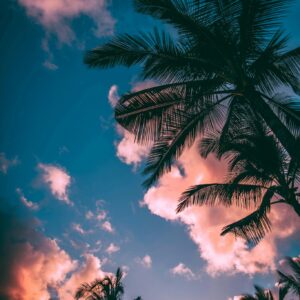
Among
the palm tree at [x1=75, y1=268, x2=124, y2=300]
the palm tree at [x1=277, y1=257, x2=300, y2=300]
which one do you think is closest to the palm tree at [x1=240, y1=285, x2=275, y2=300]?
the palm tree at [x1=277, y1=257, x2=300, y2=300]

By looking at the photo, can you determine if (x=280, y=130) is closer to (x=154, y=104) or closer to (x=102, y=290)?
(x=154, y=104)

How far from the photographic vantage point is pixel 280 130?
391 cm

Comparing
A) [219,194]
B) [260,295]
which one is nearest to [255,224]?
[219,194]

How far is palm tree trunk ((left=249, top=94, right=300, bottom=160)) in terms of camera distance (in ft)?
12.2

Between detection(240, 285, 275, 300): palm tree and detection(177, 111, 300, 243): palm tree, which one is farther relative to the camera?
detection(240, 285, 275, 300): palm tree

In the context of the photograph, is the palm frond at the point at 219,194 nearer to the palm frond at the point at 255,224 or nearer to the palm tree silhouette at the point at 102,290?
the palm frond at the point at 255,224

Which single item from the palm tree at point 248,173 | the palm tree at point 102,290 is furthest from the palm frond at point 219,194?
the palm tree at point 102,290

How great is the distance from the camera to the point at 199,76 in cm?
562

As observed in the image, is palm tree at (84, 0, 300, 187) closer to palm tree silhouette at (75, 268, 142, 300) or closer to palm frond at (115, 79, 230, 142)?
palm frond at (115, 79, 230, 142)

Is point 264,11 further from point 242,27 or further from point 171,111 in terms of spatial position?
point 171,111

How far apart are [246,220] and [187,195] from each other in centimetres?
169

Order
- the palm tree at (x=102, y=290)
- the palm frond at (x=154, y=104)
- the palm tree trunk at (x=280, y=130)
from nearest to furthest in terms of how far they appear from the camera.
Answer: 1. the palm tree trunk at (x=280, y=130)
2. the palm frond at (x=154, y=104)
3. the palm tree at (x=102, y=290)

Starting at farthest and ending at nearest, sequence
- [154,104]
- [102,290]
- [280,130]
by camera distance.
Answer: [102,290] → [154,104] → [280,130]

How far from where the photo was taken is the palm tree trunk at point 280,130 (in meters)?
3.73
